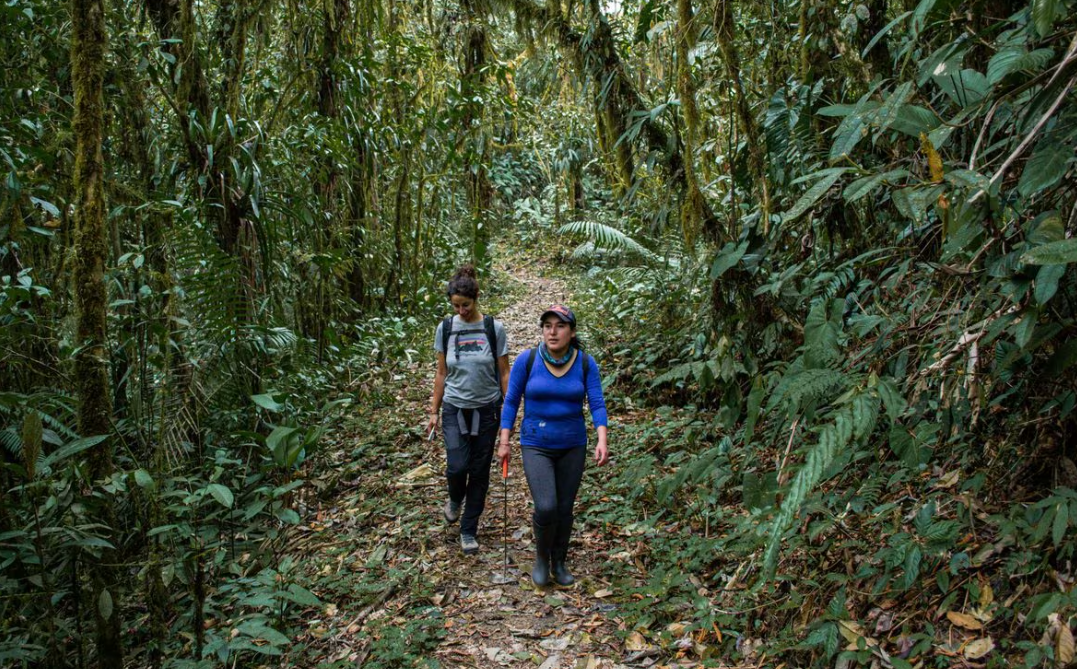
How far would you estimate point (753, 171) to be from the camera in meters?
4.78

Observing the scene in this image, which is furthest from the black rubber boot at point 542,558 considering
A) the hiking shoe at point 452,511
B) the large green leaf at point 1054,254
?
the large green leaf at point 1054,254

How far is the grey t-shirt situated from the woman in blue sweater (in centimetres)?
45

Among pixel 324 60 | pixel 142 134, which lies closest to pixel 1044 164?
pixel 142 134

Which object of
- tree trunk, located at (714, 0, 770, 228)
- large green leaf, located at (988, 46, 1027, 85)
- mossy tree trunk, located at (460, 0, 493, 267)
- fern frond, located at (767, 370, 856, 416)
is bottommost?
fern frond, located at (767, 370, 856, 416)

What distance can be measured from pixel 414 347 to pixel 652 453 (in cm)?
427

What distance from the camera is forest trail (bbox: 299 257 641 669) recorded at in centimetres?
357

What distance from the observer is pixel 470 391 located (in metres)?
4.50

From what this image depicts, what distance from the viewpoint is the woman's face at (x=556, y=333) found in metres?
3.89

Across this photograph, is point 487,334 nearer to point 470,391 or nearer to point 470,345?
point 470,345

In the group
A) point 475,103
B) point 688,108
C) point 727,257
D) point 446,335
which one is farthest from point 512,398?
point 475,103

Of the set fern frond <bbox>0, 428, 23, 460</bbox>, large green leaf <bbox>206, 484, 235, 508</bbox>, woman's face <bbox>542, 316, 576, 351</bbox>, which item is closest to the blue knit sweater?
woman's face <bbox>542, 316, 576, 351</bbox>

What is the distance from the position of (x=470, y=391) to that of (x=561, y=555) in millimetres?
1210

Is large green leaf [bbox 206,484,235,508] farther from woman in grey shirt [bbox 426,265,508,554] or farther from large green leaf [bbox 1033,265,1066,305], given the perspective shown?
large green leaf [bbox 1033,265,1066,305]

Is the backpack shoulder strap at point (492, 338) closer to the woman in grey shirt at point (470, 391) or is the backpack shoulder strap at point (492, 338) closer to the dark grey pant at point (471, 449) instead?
the woman in grey shirt at point (470, 391)
